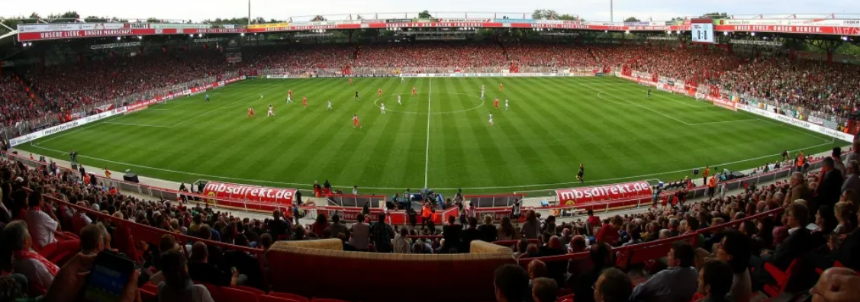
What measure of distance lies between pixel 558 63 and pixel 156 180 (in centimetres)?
6053

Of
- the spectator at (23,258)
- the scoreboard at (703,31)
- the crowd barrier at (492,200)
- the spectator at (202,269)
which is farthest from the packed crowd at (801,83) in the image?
the spectator at (23,258)

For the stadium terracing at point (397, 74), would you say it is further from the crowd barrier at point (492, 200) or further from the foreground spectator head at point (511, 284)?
the foreground spectator head at point (511, 284)

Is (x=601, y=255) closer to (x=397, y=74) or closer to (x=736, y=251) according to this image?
(x=736, y=251)

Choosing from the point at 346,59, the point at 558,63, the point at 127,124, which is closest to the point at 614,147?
the point at 127,124

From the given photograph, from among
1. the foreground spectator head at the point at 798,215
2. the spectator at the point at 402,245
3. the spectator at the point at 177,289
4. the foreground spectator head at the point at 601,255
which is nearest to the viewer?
the spectator at the point at 177,289

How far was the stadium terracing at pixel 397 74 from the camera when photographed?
7.27 m

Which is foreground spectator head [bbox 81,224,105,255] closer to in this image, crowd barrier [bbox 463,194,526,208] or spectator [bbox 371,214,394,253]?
spectator [bbox 371,214,394,253]

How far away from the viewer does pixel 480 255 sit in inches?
275

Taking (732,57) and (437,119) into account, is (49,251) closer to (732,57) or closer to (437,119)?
(437,119)

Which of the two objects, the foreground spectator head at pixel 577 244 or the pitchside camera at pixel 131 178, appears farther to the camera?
the pitchside camera at pixel 131 178

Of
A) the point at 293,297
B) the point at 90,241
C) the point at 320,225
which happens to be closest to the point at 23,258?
the point at 90,241

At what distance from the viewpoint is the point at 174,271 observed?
5.28 meters

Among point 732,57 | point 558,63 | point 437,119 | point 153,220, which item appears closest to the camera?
point 153,220

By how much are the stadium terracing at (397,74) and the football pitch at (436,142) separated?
3104 mm
